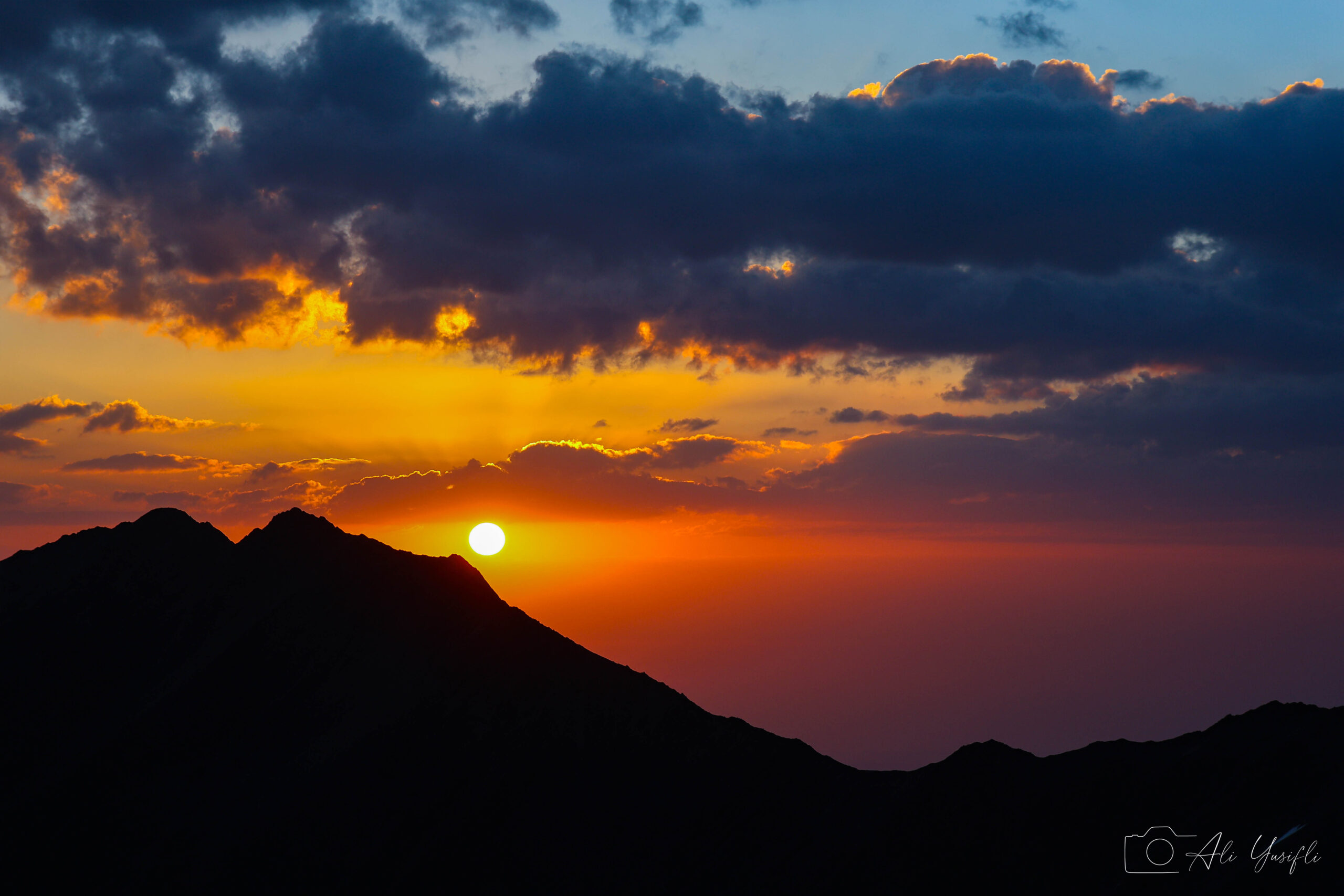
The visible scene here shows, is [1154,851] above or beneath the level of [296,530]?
beneath

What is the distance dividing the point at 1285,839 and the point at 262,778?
6709cm

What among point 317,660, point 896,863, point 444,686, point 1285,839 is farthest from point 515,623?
point 1285,839

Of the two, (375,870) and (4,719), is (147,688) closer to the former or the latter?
(4,719)

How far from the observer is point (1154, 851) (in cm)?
5838

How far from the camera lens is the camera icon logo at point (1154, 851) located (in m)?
57.1

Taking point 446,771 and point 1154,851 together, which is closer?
point 1154,851
